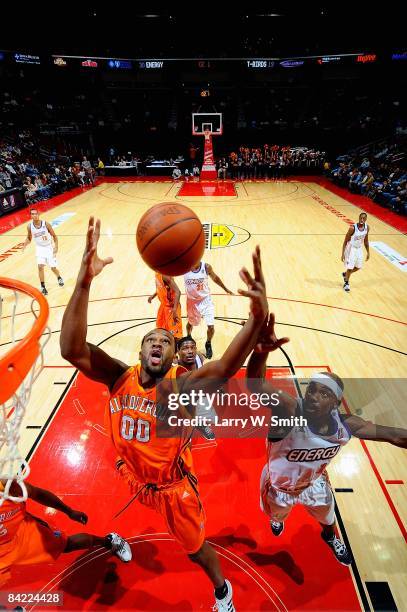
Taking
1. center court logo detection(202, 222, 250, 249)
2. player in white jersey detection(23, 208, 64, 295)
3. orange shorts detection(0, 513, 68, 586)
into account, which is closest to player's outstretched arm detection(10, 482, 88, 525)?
orange shorts detection(0, 513, 68, 586)

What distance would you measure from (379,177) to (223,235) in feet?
34.5

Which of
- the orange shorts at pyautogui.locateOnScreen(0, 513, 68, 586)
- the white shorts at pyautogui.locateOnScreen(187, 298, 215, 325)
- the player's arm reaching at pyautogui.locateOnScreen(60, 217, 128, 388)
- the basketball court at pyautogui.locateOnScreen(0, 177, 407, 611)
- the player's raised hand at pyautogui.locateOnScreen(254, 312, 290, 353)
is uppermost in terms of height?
the player's arm reaching at pyautogui.locateOnScreen(60, 217, 128, 388)

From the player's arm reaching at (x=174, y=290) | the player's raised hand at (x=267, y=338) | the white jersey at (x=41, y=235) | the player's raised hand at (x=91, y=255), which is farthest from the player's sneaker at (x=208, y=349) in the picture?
the white jersey at (x=41, y=235)

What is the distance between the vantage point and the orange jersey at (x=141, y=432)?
92.0 inches

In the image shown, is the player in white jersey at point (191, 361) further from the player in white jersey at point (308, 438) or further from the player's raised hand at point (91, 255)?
the player's raised hand at point (91, 255)

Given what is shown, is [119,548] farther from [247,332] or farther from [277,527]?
[247,332]

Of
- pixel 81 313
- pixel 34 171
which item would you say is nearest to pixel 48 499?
pixel 81 313

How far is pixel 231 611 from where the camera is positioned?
2.62 metres

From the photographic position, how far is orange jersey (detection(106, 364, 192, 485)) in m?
2.34

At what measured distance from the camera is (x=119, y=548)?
2.96m

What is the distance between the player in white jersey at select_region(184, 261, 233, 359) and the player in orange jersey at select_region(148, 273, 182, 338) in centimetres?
41

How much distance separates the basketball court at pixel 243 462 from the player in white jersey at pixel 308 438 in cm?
38

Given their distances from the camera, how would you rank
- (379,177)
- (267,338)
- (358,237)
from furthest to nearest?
1. (379,177)
2. (358,237)
3. (267,338)

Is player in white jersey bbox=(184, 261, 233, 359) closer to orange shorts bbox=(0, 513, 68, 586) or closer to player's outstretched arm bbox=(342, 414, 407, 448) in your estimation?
player's outstretched arm bbox=(342, 414, 407, 448)
